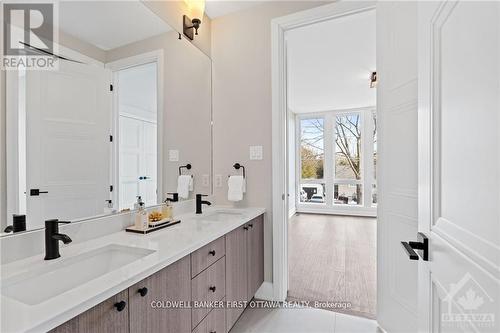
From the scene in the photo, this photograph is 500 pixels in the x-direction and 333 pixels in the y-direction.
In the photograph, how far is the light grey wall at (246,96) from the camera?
6.94ft

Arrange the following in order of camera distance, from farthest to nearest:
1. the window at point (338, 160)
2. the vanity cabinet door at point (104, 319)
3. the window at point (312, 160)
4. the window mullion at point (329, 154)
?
the window at point (312, 160) < the window mullion at point (329, 154) < the window at point (338, 160) < the vanity cabinet door at point (104, 319)

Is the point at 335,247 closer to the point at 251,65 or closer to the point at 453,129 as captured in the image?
the point at 251,65

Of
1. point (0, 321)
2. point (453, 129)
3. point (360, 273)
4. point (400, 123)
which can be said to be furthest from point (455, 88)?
point (360, 273)

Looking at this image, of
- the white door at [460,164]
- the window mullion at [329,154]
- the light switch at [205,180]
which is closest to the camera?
the white door at [460,164]

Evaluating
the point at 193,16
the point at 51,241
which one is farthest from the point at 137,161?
the point at 193,16

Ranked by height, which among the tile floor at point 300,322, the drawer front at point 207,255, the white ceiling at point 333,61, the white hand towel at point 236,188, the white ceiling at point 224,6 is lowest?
the tile floor at point 300,322

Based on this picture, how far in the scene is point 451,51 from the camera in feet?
2.29

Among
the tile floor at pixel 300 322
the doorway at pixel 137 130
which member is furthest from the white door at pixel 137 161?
the tile floor at pixel 300 322

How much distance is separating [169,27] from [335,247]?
3281 millimetres

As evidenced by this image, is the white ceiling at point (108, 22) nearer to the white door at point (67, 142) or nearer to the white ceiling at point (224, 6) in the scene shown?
the white door at point (67, 142)

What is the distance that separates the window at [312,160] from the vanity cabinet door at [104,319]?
18.5 feet

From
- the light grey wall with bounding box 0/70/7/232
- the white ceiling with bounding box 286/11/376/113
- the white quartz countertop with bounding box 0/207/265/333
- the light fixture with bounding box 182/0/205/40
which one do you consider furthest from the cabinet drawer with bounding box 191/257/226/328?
the white ceiling with bounding box 286/11/376/113

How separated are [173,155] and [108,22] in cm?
94

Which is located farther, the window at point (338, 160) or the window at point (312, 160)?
the window at point (312, 160)
